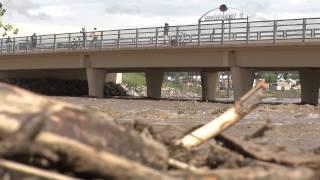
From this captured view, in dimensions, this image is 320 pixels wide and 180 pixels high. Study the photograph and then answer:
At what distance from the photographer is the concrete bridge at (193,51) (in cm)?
4059

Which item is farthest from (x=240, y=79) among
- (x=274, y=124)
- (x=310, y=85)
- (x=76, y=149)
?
(x=76, y=149)

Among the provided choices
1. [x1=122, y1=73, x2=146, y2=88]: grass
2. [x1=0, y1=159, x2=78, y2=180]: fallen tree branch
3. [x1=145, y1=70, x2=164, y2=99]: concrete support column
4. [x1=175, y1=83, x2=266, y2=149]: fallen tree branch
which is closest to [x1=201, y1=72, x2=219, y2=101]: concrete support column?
[x1=145, y1=70, x2=164, y2=99]: concrete support column

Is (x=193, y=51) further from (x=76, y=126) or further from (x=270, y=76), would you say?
(x=270, y=76)

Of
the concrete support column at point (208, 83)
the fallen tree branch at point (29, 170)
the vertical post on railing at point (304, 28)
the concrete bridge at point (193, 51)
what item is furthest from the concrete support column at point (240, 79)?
the fallen tree branch at point (29, 170)

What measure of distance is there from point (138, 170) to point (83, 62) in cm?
5147

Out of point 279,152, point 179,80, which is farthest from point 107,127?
point 179,80

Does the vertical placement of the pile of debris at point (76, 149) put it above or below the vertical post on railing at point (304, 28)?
below

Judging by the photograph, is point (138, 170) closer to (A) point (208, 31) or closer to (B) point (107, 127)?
(B) point (107, 127)

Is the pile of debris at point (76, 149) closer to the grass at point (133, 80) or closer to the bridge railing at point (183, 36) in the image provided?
the bridge railing at point (183, 36)

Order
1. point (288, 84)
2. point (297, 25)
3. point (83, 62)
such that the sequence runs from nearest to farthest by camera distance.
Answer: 1. point (297, 25)
2. point (83, 62)
3. point (288, 84)

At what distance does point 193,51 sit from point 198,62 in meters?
0.89

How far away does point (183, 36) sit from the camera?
4675cm

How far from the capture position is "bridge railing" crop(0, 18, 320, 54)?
4038cm

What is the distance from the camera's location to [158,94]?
6681 cm
